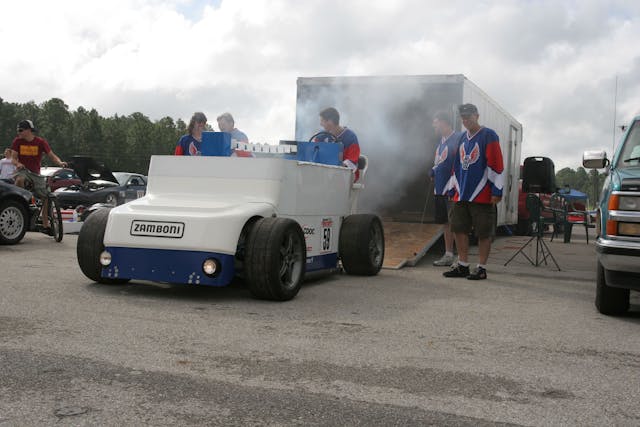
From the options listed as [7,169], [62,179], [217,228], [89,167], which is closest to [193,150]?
[217,228]

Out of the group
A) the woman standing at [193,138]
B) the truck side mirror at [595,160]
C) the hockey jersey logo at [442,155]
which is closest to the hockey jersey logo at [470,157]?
the hockey jersey logo at [442,155]

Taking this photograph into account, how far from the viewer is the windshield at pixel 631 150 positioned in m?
6.20

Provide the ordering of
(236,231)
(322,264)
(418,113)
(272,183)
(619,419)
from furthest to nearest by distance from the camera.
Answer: (418,113), (322,264), (272,183), (236,231), (619,419)

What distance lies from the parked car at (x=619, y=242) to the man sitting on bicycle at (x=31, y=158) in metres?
7.94

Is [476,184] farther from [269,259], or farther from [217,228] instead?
[217,228]

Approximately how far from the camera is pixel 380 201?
40.8 feet

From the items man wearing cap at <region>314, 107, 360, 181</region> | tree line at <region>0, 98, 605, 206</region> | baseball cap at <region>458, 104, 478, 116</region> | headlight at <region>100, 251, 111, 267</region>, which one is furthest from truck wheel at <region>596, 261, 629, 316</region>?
tree line at <region>0, 98, 605, 206</region>

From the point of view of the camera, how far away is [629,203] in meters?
5.45

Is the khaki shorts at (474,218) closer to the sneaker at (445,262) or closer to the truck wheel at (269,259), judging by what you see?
the sneaker at (445,262)

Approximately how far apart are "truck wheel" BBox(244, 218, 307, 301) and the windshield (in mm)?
2930

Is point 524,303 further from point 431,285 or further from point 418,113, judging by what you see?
point 418,113

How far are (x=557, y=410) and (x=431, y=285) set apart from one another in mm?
4290

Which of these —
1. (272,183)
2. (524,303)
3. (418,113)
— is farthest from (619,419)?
(418,113)

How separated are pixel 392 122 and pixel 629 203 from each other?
6719 millimetres
